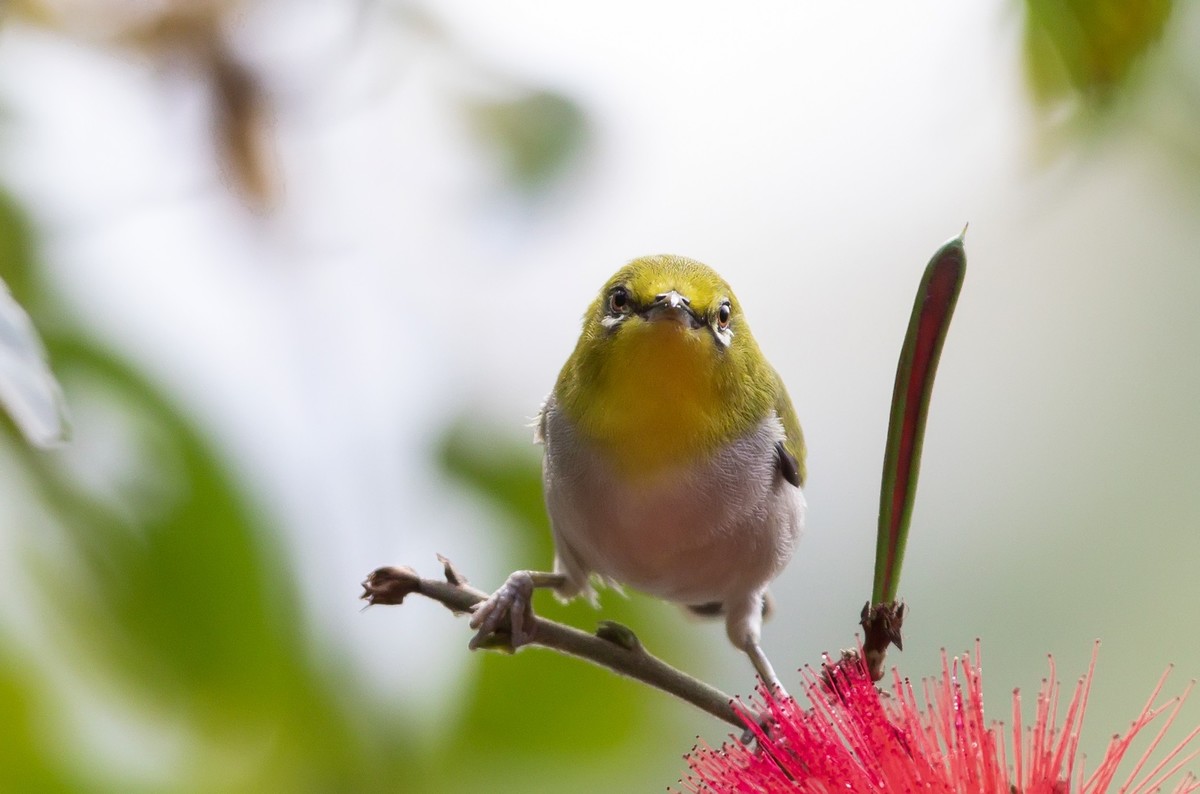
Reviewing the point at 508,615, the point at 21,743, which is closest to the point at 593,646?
the point at 508,615

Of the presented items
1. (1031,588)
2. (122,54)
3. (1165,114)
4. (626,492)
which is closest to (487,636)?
(626,492)

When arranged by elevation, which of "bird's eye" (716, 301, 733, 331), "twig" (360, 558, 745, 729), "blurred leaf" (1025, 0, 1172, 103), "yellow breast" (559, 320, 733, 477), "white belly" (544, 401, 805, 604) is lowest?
"twig" (360, 558, 745, 729)

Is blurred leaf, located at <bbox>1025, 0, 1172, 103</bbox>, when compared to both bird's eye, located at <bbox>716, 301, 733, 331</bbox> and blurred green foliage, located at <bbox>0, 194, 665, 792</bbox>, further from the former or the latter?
blurred green foliage, located at <bbox>0, 194, 665, 792</bbox>

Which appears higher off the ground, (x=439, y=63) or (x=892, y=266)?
(x=439, y=63)

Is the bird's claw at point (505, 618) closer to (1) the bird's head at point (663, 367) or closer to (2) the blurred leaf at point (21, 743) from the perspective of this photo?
(1) the bird's head at point (663, 367)

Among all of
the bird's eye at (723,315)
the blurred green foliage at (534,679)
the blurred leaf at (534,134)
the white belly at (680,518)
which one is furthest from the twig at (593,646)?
the blurred leaf at (534,134)

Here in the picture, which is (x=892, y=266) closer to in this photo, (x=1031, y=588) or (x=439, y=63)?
(x=1031, y=588)

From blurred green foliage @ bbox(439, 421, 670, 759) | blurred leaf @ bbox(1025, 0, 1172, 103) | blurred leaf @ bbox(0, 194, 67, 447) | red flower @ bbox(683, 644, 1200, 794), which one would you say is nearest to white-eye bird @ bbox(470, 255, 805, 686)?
red flower @ bbox(683, 644, 1200, 794)
